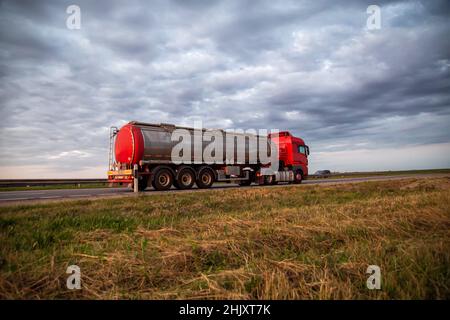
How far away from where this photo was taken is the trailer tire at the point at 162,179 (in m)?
15.8

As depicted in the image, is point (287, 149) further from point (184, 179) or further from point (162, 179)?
point (162, 179)

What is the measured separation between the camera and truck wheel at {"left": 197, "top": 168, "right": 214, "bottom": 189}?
17781 mm

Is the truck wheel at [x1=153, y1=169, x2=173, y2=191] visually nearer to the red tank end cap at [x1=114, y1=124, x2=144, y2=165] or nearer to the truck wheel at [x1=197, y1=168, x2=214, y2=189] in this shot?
the red tank end cap at [x1=114, y1=124, x2=144, y2=165]

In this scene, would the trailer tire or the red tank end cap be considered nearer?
the red tank end cap

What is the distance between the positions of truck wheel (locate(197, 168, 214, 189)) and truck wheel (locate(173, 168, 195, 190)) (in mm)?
537

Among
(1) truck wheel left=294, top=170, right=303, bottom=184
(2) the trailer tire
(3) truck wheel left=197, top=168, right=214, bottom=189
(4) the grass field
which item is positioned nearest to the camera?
(4) the grass field

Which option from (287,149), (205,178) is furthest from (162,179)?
(287,149)

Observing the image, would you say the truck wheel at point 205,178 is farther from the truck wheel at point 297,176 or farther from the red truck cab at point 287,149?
the truck wheel at point 297,176

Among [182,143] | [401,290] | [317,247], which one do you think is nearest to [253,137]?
[182,143]

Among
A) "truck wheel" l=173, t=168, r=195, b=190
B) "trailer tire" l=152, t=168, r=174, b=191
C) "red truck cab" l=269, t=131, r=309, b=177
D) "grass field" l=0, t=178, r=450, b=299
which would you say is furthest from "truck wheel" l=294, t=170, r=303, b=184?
"grass field" l=0, t=178, r=450, b=299

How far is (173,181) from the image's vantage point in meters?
16.7

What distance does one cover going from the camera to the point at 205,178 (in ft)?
60.1
